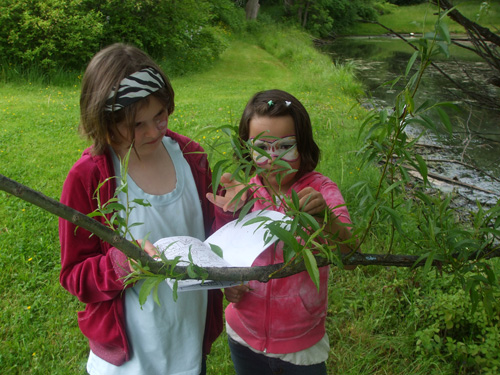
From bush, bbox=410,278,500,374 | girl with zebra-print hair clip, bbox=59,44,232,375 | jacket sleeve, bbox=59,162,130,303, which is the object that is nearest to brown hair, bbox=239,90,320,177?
girl with zebra-print hair clip, bbox=59,44,232,375

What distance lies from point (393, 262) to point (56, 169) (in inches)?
160

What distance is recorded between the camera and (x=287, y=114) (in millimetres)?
1523

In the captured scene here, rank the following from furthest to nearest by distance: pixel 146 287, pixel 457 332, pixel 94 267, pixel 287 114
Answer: pixel 457 332
pixel 287 114
pixel 94 267
pixel 146 287

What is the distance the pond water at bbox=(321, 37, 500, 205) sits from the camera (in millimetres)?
2619

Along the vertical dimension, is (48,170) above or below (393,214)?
below

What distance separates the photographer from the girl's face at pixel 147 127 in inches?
53.4

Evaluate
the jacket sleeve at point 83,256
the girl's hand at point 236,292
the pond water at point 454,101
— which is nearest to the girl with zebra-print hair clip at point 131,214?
the jacket sleeve at point 83,256

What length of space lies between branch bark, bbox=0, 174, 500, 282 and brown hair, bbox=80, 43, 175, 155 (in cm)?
60

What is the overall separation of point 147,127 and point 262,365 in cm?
95

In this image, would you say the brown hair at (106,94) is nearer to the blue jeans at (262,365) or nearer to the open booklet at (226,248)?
the open booklet at (226,248)

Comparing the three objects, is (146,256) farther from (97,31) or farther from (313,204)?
(97,31)

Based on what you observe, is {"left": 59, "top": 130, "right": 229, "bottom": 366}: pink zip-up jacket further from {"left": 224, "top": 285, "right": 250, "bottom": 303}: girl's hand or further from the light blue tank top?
{"left": 224, "top": 285, "right": 250, "bottom": 303}: girl's hand

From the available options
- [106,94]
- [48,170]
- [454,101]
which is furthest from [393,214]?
[454,101]

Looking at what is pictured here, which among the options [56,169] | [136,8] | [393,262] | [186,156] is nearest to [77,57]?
[136,8]
